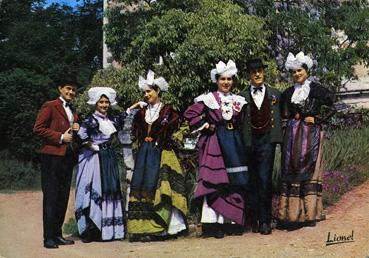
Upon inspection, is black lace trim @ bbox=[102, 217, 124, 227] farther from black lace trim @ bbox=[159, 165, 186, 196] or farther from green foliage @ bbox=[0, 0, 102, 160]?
green foliage @ bbox=[0, 0, 102, 160]

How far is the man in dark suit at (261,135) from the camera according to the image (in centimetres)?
654

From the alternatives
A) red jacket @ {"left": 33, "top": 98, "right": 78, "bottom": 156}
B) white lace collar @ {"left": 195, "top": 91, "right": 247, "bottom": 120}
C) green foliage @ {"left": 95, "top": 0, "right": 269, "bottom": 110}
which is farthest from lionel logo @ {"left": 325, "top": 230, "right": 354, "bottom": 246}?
green foliage @ {"left": 95, "top": 0, "right": 269, "bottom": 110}

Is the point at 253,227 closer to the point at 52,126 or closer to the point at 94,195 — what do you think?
the point at 94,195

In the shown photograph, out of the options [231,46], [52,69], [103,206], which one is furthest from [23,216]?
[52,69]

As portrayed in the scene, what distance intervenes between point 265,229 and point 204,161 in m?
0.97

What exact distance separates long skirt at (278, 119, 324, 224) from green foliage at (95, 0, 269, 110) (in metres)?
4.90

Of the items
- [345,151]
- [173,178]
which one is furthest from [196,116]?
[345,151]

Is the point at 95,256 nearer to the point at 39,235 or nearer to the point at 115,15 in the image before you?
the point at 39,235

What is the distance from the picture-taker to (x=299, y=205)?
649 centimetres

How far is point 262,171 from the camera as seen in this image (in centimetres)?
657

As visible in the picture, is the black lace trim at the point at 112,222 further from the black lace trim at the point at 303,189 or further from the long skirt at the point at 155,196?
the black lace trim at the point at 303,189

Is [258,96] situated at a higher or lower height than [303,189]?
higher

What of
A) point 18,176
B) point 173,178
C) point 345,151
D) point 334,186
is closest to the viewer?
point 173,178

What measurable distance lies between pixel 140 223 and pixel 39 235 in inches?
76.4
